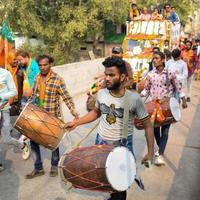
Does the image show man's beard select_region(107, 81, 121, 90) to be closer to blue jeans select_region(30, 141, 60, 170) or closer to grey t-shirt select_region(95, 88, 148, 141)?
grey t-shirt select_region(95, 88, 148, 141)

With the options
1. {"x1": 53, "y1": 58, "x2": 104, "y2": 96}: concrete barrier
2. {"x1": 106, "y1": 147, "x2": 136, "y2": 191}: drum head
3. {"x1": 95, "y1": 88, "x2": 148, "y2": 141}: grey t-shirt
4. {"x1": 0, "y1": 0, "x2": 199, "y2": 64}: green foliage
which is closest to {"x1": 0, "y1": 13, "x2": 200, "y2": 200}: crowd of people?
{"x1": 95, "y1": 88, "x2": 148, "y2": 141}: grey t-shirt

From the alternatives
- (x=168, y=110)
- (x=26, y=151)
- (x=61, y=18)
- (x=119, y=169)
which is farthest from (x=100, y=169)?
(x=61, y=18)

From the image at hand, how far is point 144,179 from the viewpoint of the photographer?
18.2ft

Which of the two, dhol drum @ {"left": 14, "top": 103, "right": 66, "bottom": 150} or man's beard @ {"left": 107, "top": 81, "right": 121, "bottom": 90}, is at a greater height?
man's beard @ {"left": 107, "top": 81, "right": 121, "bottom": 90}

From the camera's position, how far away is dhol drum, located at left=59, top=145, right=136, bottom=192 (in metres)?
3.41

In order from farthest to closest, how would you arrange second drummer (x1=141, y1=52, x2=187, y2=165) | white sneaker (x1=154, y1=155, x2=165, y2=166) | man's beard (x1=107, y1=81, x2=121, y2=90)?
white sneaker (x1=154, y1=155, x2=165, y2=166), second drummer (x1=141, y1=52, x2=187, y2=165), man's beard (x1=107, y1=81, x2=121, y2=90)

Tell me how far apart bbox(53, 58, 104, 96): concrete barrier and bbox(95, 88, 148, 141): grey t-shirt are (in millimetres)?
7529

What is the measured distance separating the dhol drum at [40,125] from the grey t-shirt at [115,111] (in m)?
1.08

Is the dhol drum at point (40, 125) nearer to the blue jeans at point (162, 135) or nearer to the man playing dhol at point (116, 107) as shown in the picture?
the man playing dhol at point (116, 107)

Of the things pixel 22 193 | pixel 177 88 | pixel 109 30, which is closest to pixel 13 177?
pixel 22 193

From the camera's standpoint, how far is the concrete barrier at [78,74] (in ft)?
39.6

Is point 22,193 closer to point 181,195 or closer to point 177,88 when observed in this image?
point 181,195

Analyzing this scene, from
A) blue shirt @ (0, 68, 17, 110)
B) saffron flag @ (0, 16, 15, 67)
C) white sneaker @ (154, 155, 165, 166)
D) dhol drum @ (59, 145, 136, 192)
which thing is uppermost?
saffron flag @ (0, 16, 15, 67)

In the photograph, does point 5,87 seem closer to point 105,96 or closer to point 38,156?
point 38,156
